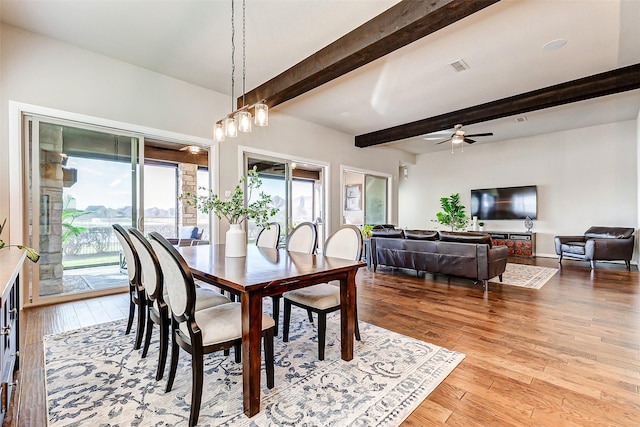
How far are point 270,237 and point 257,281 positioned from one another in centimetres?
192

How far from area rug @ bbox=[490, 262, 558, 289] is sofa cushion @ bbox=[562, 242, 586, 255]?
0.65 meters

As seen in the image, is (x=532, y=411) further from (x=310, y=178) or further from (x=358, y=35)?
(x=310, y=178)

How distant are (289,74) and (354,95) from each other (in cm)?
134

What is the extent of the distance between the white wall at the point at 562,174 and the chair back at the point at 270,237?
6.91 meters

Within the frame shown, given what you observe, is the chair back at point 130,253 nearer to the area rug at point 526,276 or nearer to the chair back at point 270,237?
the chair back at point 270,237

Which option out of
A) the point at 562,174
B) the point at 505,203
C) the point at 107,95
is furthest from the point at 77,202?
the point at 562,174

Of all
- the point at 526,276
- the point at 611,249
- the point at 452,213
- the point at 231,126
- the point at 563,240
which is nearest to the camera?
the point at 231,126

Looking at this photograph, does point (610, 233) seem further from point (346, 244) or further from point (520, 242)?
point (346, 244)

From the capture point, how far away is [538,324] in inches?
112

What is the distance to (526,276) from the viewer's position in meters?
4.93

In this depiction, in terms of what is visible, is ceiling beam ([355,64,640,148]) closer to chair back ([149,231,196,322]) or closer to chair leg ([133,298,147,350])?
chair back ([149,231,196,322])

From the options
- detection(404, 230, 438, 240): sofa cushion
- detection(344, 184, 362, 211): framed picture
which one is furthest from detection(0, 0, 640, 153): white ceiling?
detection(344, 184, 362, 211): framed picture

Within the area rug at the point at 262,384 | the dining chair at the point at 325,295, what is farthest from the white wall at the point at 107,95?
the dining chair at the point at 325,295

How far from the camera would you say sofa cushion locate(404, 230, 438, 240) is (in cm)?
461
